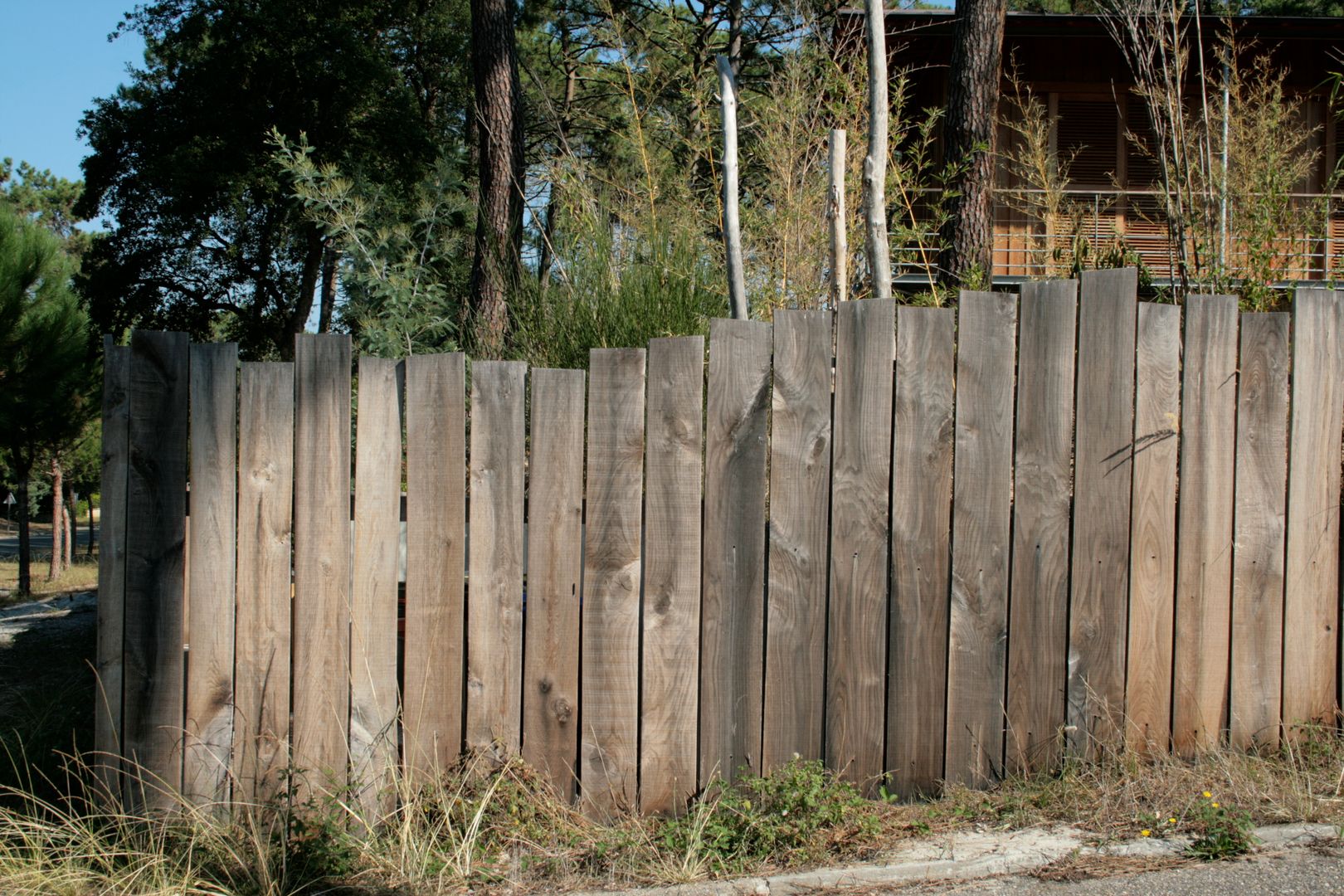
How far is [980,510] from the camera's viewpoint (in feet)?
10.1

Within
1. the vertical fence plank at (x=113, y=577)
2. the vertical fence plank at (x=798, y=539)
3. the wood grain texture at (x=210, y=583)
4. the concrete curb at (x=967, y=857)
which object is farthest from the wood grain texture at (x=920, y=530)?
the vertical fence plank at (x=113, y=577)

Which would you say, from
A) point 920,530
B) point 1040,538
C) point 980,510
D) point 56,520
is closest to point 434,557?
point 920,530

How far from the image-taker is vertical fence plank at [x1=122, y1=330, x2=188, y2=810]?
2.87m

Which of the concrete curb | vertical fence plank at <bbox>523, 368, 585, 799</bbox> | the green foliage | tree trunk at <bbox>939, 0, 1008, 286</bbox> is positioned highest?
tree trunk at <bbox>939, 0, 1008, 286</bbox>

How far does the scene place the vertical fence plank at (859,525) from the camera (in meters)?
3.05

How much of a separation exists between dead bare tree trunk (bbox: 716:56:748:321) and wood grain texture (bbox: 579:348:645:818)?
1.26m

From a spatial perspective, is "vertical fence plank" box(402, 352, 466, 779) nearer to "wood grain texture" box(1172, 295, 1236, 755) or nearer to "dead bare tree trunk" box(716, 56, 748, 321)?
"dead bare tree trunk" box(716, 56, 748, 321)

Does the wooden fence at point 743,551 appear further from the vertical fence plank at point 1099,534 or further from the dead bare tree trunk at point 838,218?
the dead bare tree trunk at point 838,218

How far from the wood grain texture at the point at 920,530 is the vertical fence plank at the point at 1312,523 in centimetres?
116

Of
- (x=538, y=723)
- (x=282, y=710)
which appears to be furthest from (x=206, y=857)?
(x=538, y=723)

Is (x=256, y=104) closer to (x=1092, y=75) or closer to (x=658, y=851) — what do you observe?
(x=1092, y=75)

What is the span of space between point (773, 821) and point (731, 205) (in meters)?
2.56

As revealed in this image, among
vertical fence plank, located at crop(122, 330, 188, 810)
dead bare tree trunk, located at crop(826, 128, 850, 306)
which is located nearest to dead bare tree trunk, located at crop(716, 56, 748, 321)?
dead bare tree trunk, located at crop(826, 128, 850, 306)

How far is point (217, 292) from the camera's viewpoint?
21266mm
